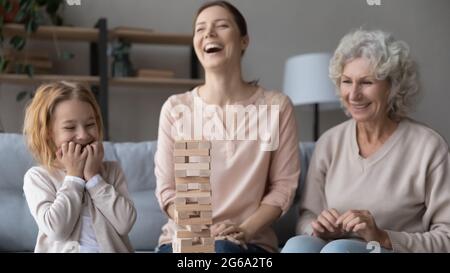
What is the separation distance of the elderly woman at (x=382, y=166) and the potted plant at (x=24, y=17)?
438mm

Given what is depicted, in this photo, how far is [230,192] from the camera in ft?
2.83

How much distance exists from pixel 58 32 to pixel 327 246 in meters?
0.51

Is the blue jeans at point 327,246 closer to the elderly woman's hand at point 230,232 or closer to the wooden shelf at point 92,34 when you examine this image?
the elderly woman's hand at point 230,232

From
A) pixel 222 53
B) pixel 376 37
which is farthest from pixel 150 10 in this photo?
pixel 376 37

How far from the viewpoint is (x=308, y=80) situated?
954 mm

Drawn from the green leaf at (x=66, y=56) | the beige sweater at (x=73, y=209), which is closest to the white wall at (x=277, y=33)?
the green leaf at (x=66, y=56)

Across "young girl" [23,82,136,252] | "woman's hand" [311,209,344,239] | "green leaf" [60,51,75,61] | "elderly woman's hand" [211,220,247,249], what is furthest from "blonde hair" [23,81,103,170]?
"woman's hand" [311,209,344,239]

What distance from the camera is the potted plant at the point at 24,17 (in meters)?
0.85

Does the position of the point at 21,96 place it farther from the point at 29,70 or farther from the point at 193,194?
the point at 193,194

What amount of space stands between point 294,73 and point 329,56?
6 cm

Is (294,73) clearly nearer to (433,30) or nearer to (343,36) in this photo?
(343,36)

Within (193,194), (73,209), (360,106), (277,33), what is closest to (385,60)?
(360,106)

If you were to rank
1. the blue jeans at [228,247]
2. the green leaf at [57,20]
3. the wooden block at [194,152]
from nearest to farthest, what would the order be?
1. the wooden block at [194,152]
2. the blue jeans at [228,247]
3. the green leaf at [57,20]
